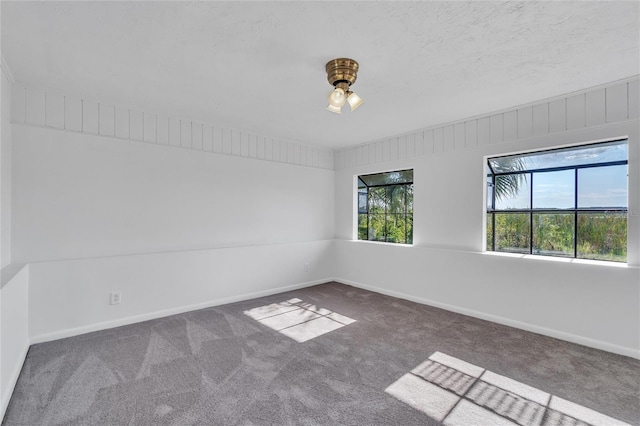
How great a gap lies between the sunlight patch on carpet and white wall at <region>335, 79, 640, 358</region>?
1273 mm

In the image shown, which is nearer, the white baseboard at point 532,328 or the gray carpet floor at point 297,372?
the gray carpet floor at point 297,372

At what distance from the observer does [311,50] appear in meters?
2.15

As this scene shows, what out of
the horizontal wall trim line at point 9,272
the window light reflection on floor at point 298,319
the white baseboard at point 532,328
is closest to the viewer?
the horizontal wall trim line at point 9,272

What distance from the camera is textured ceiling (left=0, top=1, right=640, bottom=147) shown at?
1765mm

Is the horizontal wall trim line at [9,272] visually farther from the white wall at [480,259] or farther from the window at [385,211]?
the window at [385,211]

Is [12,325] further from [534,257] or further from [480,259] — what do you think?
[534,257]

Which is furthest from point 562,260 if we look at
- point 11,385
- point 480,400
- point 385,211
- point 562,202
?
point 11,385

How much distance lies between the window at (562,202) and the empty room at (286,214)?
0.02m

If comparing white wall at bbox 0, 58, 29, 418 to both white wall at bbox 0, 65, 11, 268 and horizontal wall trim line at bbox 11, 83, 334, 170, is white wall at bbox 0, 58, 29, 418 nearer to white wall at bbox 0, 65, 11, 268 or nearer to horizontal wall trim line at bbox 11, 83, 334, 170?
white wall at bbox 0, 65, 11, 268

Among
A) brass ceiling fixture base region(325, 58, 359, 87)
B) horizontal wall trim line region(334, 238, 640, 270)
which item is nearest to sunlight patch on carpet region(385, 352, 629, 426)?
horizontal wall trim line region(334, 238, 640, 270)

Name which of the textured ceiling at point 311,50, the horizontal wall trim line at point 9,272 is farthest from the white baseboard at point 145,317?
the textured ceiling at point 311,50

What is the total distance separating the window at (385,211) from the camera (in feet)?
16.1

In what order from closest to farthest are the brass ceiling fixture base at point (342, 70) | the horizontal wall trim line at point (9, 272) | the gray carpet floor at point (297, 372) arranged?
the gray carpet floor at point (297, 372) < the horizontal wall trim line at point (9, 272) < the brass ceiling fixture base at point (342, 70)

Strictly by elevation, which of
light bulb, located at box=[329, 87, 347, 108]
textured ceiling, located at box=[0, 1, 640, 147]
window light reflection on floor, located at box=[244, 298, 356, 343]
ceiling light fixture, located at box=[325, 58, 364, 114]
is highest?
textured ceiling, located at box=[0, 1, 640, 147]
